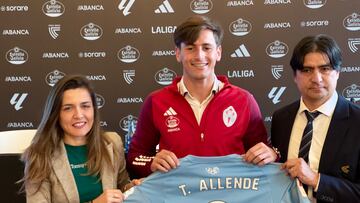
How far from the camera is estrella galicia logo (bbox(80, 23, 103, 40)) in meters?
3.46

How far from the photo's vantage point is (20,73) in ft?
11.6

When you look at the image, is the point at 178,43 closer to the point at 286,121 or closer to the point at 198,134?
the point at 198,134

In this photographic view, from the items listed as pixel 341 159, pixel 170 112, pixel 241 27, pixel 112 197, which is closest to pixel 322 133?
pixel 341 159

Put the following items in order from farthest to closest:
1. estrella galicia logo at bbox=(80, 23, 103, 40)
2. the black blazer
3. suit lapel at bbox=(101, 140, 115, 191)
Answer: estrella galicia logo at bbox=(80, 23, 103, 40)
suit lapel at bbox=(101, 140, 115, 191)
the black blazer

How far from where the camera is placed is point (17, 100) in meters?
3.55

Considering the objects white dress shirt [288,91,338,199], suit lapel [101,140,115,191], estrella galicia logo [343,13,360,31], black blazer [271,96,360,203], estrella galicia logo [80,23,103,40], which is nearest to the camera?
black blazer [271,96,360,203]

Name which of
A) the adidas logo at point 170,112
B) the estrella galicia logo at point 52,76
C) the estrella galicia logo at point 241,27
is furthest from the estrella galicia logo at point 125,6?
the adidas logo at point 170,112

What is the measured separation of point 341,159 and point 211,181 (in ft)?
1.82

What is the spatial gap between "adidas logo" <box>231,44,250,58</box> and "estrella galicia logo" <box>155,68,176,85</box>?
1.85 feet

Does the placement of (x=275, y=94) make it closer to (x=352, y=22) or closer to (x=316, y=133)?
(x=352, y=22)

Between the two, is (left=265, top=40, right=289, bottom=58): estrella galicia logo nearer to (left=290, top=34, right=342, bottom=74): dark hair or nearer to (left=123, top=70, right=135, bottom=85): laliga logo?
(left=123, top=70, right=135, bottom=85): laliga logo

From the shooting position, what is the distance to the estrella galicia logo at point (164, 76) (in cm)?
346

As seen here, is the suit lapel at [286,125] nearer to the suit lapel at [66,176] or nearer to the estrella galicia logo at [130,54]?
the suit lapel at [66,176]

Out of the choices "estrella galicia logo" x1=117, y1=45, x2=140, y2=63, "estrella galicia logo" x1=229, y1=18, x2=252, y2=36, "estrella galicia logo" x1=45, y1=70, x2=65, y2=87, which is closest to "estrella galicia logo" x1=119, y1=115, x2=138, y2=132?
"estrella galicia logo" x1=117, y1=45, x2=140, y2=63
